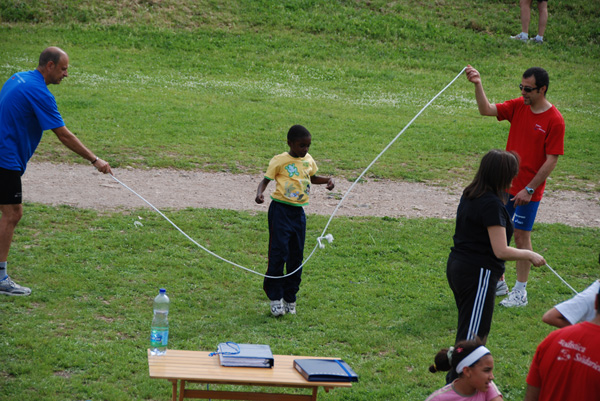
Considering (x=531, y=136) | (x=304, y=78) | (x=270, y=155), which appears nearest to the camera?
(x=531, y=136)

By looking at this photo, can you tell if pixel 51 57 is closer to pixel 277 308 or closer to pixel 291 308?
pixel 277 308

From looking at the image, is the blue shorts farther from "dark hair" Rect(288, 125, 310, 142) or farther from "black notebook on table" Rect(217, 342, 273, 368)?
"black notebook on table" Rect(217, 342, 273, 368)

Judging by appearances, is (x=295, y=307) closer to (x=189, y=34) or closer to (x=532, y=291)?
(x=532, y=291)

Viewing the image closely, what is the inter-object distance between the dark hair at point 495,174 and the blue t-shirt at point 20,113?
388cm

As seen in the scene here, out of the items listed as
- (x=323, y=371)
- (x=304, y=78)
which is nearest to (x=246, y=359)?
(x=323, y=371)

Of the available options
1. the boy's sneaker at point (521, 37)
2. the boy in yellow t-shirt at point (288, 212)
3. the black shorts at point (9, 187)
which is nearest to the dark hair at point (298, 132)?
the boy in yellow t-shirt at point (288, 212)

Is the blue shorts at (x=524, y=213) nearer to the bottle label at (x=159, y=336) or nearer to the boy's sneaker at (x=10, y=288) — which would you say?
the bottle label at (x=159, y=336)

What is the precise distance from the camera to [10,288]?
6.18 meters

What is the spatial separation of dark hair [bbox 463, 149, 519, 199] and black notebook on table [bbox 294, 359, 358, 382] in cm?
146

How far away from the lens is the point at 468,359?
3.74m

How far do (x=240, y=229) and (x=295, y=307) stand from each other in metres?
2.43

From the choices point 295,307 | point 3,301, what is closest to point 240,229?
point 295,307

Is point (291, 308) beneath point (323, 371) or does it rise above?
beneath

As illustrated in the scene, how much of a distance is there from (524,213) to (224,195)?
478 cm
